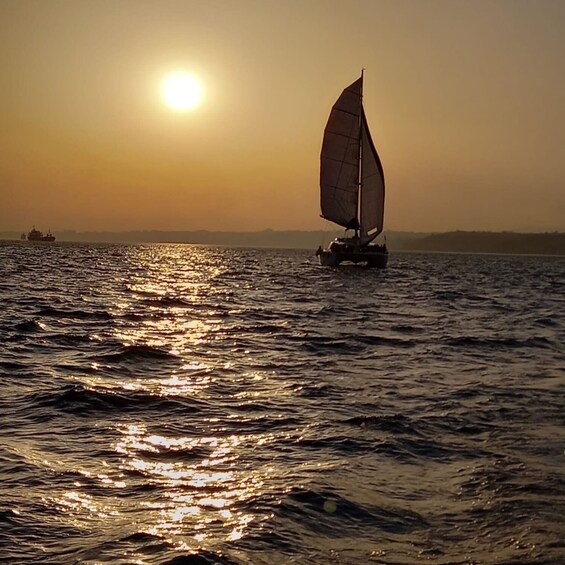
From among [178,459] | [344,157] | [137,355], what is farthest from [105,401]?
[344,157]

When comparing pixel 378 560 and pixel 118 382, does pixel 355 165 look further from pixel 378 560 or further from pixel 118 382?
pixel 378 560

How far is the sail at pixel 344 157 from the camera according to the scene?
7656cm

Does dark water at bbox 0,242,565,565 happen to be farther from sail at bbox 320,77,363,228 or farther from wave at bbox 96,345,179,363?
sail at bbox 320,77,363,228

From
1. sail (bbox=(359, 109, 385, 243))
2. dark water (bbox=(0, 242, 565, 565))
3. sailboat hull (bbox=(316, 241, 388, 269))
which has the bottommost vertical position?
dark water (bbox=(0, 242, 565, 565))

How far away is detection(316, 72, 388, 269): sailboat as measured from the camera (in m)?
76.2

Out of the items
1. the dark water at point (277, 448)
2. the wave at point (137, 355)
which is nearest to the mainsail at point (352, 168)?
the dark water at point (277, 448)

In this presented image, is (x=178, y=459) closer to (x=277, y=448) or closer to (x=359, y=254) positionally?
(x=277, y=448)

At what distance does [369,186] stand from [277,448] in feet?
221

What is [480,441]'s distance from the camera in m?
11.2

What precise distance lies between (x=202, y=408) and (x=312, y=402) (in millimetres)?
2058

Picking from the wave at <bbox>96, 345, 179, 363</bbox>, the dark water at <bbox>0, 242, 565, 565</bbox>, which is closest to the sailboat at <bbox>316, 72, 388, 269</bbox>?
the dark water at <bbox>0, 242, 565, 565</bbox>

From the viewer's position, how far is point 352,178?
7675 cm

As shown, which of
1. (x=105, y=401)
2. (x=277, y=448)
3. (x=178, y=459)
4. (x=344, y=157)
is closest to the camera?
(x=178, y=459)

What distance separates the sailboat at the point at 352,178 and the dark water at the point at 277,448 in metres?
52.5
